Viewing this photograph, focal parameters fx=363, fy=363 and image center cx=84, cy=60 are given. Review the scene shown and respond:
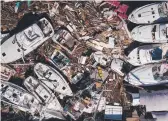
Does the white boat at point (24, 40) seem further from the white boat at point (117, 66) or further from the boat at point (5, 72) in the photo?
the white boat at point (117, 66)

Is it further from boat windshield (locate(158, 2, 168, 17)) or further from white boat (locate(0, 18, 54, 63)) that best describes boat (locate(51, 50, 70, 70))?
boat windshield (locate(158, 2, 168, 17))

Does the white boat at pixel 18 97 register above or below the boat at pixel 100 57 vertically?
below

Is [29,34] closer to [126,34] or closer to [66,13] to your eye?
[66,13]

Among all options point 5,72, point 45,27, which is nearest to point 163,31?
point 45,27

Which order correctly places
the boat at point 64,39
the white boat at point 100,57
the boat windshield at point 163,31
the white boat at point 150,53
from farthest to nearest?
the white boat at point 100,57, the boat at point 64,39, the white boat at point 150,53, the boat windshield at point 163,31

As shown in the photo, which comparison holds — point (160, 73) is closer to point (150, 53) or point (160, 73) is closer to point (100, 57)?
point (150, 53)

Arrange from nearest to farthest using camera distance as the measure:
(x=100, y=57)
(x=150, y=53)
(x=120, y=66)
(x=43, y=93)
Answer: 1. (x=150, y=53)
2. (x=43, y=93)
3. (x=120, y=66)
4. (x=100, y=57)

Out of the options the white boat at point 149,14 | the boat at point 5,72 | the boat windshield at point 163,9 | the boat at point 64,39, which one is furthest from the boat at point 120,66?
the boat at point 5,72
